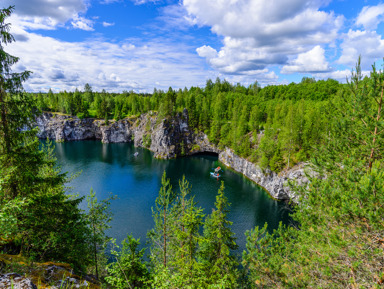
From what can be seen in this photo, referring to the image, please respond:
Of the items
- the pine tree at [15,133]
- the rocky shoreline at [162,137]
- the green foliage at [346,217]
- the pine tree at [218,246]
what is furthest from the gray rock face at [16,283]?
the rocky shoreline at [162,137]

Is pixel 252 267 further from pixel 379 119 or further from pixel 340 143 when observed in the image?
pixel 379 119

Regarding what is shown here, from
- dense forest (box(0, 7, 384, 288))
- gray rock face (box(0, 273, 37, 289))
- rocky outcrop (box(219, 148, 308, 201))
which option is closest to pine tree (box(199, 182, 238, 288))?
dense forest (box(0, 7, 384, 288))

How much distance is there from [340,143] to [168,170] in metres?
50.4

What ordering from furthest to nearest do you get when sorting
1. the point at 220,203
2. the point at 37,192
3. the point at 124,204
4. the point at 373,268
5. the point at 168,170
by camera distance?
1. the point at 168,170
2. the point at 124,204
3. the point at 220,203
4. the point at 37,192
5. the point at 373,268

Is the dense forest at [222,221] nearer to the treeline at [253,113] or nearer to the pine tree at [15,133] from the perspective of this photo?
the pine tree at [15,133]

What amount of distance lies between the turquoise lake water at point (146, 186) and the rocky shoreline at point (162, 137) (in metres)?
2.48

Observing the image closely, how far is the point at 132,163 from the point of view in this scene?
216ft

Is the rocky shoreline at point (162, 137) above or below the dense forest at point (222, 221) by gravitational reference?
below

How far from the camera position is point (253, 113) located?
204 ft

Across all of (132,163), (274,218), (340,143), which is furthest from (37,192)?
(132,163)

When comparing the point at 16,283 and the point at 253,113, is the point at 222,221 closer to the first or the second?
the point at 16,283

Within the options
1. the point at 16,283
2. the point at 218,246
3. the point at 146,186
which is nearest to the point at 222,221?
the point at 218,246

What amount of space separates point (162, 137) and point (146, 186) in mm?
29755

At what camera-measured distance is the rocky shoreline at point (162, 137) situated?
4381 cm
